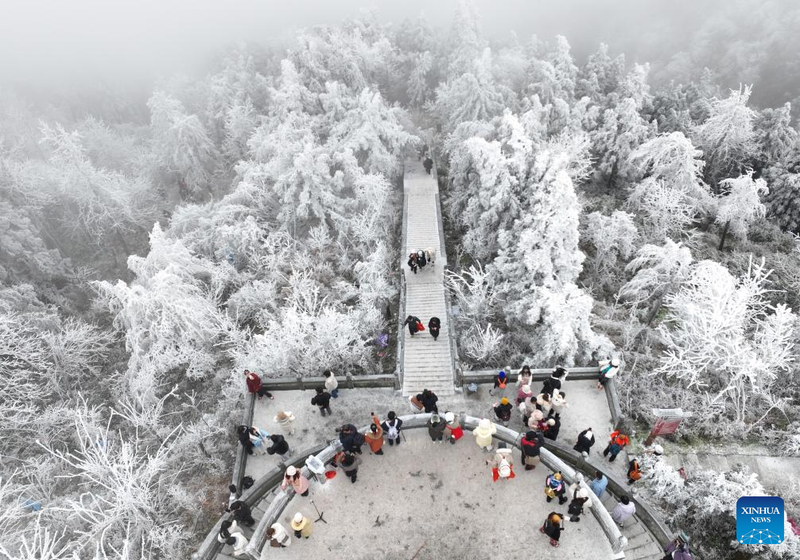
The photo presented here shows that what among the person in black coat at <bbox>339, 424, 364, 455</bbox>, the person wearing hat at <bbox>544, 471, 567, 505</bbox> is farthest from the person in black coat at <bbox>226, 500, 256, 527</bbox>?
the person wearing hat at <bbox>544, 471, 567, 505</bbox>

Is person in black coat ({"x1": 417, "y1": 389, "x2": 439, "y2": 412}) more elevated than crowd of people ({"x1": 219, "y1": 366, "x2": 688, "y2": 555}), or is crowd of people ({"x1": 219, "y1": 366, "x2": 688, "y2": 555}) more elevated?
person in black coat ({"x1": 417, "y1": 389, "x2": 439, "y2": 412})

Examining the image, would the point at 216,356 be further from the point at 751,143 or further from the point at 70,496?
the point at 751,143

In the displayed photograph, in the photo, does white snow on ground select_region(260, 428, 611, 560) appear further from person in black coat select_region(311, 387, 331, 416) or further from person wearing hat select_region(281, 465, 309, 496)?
person in black coat select_region(311, 387, 331, 416)

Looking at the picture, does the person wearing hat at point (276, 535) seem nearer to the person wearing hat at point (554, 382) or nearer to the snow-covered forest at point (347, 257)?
the snow-covered forest at point (347, 257)

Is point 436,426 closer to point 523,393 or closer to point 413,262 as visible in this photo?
point 523,393

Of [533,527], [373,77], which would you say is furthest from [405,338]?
[373,77]

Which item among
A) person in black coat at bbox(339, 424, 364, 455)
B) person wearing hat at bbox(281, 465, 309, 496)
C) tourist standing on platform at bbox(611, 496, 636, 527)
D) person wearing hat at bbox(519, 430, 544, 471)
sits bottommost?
tourist standing on platform at bbox(611, 496, 636, 527)

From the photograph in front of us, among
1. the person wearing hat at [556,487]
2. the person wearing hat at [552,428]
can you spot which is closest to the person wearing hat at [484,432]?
the person wearing hat at [552,428]

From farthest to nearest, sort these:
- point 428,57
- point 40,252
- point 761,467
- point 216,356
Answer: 1. point 428,57
2. point 40,252
3. point 216,356
4. point 761,467
